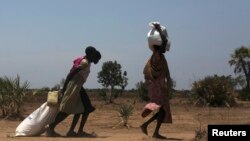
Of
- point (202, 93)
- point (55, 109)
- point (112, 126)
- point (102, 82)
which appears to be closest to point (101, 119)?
point (112, 126)

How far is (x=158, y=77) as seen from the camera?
34.7ft

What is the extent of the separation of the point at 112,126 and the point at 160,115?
5882 mm

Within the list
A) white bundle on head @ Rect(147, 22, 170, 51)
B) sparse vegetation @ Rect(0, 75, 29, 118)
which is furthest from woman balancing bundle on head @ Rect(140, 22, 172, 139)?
sparse vegetation @ Rect(0, 75, 29, 118)

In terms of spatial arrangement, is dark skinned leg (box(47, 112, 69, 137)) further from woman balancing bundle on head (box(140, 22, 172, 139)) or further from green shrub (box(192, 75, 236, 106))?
green shrub (box(192, 75, 236, 106))

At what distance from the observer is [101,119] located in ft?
62.4

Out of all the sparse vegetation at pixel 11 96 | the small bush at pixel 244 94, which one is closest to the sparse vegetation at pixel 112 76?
the small bush at pixel 244 94

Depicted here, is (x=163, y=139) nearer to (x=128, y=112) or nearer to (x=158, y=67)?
(x=158, y=67)

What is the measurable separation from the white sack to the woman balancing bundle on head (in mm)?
2339

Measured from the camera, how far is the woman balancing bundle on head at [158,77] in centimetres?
1051

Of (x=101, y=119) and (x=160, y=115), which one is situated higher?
(x=160, y=115)

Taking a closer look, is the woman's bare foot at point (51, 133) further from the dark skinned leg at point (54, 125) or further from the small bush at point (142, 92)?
the small bush at point (142, 92)

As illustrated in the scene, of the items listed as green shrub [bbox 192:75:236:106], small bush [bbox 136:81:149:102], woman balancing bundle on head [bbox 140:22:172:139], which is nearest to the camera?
woman balancing bundle on head [bbox 140:22:172:139]

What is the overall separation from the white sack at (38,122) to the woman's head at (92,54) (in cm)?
135

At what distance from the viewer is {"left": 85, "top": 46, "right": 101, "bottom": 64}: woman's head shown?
11969 mm
